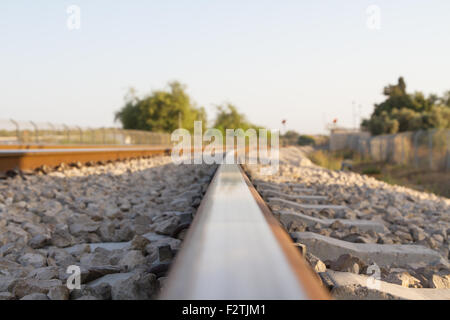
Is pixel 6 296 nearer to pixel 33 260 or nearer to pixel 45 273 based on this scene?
pixel 45 273

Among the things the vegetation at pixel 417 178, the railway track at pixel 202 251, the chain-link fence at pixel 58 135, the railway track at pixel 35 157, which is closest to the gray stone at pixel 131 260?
the railway track at pixel 202 251

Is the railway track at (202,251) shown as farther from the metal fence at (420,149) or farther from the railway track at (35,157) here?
the metal fence at (420,149)

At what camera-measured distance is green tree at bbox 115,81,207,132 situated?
6675 cm

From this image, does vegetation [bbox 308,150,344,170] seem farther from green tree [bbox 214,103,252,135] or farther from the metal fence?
green tree [bbox 214,103,252,135]

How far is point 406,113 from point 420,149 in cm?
2444

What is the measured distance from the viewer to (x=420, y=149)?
18422 mm

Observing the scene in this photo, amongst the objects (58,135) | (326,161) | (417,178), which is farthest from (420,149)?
(58,135)

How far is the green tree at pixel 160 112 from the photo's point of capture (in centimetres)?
6675

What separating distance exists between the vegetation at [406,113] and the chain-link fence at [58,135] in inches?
910

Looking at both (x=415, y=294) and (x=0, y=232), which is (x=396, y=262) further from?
(x=0, y=232)

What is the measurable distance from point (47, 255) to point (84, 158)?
318 inches

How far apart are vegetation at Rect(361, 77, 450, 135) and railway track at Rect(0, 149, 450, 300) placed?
32911mm

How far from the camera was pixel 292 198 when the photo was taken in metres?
4.77

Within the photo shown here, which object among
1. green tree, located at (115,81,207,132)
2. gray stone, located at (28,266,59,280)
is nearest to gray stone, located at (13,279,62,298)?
gray stone, located at (28,266,59,280)
